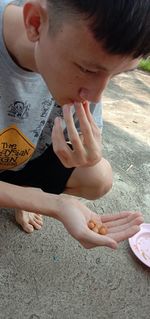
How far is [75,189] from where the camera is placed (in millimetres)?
1563

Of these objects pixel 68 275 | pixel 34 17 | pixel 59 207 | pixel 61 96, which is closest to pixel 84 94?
pixel 61 96

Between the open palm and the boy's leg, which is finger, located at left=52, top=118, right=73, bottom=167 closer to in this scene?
the open palm

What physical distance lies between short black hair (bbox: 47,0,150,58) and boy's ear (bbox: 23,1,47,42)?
0.08 m

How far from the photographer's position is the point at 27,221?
1.61m

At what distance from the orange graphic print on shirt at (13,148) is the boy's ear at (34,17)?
388 millimetres

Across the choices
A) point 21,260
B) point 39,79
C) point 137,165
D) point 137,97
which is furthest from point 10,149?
point 137,97

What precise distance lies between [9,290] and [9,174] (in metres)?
0.37

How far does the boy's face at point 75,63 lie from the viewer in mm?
882

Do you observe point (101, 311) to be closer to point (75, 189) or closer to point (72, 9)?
point (75, 189)

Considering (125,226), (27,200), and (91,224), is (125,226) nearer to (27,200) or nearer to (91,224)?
Result: (91,224)

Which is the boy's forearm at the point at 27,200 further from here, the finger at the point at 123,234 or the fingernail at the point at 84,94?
the fingernail at the point at 84,94

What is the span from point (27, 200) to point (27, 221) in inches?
15.9

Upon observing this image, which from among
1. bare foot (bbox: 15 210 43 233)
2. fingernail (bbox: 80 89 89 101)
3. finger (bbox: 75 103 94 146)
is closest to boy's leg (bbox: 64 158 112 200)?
bare foot (bbox: 15 210 43 233)

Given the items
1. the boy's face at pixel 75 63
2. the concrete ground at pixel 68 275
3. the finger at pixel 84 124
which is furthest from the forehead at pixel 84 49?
the concrete ground at pixel 68 275
